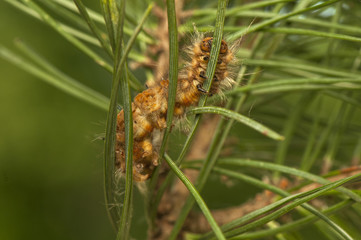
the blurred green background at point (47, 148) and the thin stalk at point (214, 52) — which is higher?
the thin stalk at point (214, 52)

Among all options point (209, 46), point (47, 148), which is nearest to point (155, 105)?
point (209, 46)

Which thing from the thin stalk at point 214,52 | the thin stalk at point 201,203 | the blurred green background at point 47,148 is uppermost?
the thin stalk at point 214,52

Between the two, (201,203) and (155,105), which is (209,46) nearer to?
(155,105)

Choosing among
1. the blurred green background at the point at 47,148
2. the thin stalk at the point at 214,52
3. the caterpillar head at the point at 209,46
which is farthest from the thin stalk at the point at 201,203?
the blurred green background at the point at 47,148

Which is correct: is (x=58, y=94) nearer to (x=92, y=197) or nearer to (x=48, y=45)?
(x=48, y=45)

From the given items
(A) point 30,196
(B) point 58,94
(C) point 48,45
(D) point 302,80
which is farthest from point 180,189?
(C) point 48,45

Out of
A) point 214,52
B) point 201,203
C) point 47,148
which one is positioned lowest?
point 47,148

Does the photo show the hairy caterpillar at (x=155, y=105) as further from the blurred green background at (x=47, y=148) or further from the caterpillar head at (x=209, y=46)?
the blurred green background at (x=47, y=148)
